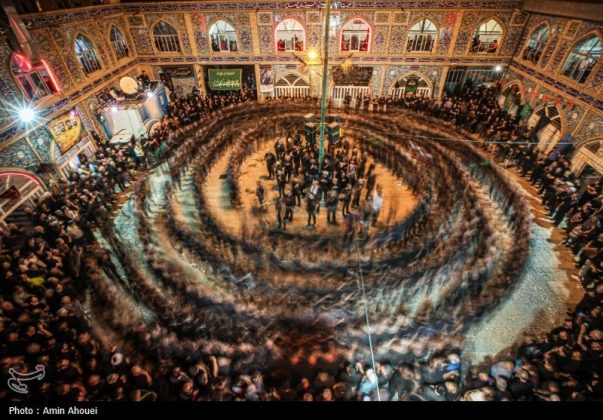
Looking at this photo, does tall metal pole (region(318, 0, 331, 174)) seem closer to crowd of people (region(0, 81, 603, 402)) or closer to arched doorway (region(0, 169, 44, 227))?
crowd of people (region(0, 81, 603, 402))

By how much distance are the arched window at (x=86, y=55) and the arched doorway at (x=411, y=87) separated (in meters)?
20.8

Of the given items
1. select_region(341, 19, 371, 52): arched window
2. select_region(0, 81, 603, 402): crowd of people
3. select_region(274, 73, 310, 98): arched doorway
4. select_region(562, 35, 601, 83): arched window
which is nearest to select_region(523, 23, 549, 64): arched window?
select_region(562, 35, 601, 83): arched window

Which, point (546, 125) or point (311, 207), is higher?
point (546, 125)

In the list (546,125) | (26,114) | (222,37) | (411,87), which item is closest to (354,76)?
(411,87)

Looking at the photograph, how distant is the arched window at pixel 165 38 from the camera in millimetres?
22438

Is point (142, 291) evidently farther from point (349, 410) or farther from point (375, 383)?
point (349, 410)

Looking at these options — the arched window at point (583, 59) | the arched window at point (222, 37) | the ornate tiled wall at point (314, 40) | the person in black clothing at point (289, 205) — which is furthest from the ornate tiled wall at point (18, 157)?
the arched window at point (583, 59)

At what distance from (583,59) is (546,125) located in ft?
11.9

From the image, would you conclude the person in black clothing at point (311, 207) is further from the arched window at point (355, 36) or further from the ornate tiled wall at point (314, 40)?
the arched window at point (355, 36)

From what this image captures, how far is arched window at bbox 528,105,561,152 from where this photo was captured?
665 inches

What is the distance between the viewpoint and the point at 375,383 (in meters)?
6.71

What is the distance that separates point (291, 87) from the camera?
2488 centimetres

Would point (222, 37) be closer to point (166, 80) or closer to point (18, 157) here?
point (166, 80)

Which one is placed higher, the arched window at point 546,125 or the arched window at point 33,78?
the arched window at point 33,78
